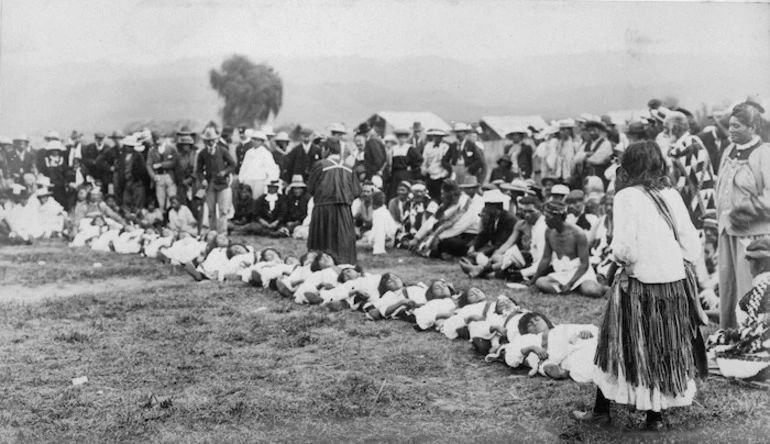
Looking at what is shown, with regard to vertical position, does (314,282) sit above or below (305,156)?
below

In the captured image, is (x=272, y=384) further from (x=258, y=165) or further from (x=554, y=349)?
(x=258, y=165)

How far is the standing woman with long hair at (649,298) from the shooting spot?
4586 millimetres

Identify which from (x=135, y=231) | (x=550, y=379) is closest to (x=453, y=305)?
(x=550, y=379)

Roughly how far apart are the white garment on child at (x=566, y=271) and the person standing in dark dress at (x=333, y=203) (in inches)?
115

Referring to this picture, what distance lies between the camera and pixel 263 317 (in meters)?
8.15

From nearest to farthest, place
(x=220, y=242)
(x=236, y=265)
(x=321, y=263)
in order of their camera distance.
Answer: (x=321, y=263)
(x=236, y=265)
(x=220, y=242)

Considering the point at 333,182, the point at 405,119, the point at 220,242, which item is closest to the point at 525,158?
Answer: the point at 333,182

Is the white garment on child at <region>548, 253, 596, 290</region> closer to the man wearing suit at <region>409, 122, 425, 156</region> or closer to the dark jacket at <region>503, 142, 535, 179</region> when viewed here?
the dark jacket at <region>503, 142, 535, 179</region>

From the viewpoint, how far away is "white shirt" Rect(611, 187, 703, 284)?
4.57 m

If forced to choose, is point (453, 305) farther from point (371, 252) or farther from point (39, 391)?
point (371, 252)

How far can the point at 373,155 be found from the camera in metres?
15.0

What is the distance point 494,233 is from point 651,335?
6542 mm

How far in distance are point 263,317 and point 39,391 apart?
9.13 ft

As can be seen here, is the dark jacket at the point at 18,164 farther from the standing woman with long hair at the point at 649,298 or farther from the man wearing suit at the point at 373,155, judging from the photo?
the standing woman with long hair at the point at 649,298
